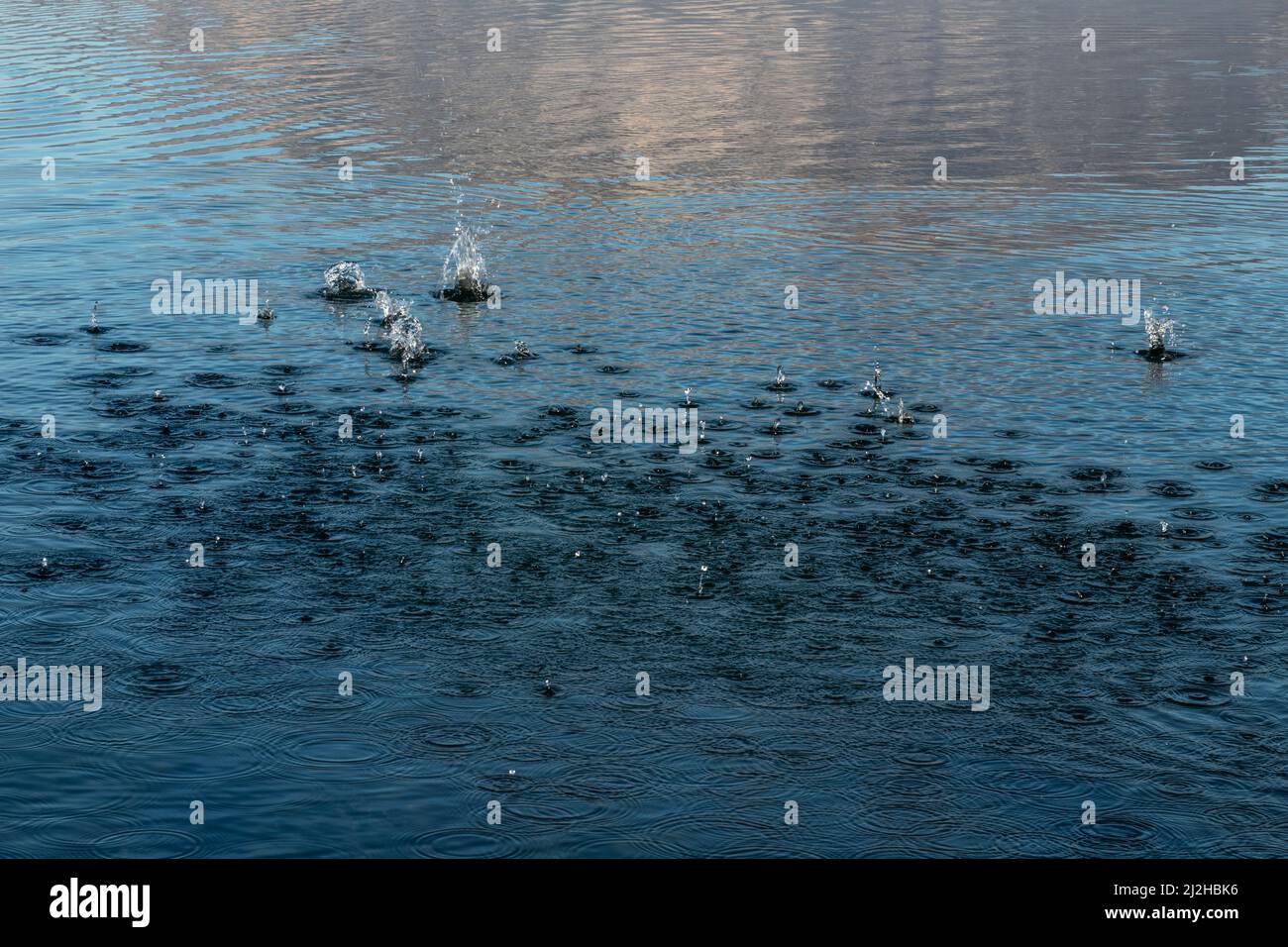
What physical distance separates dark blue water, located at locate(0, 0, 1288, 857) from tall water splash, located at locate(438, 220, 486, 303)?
21.1 inches

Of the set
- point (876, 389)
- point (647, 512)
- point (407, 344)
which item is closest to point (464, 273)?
point (407, 344)

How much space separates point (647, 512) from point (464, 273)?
12.6 meters

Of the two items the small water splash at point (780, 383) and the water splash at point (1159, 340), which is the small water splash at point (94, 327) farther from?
the water splash at point (1159, 340)

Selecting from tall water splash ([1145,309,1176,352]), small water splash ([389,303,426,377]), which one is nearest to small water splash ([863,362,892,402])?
tall water splash ([1145,309,1176,352])

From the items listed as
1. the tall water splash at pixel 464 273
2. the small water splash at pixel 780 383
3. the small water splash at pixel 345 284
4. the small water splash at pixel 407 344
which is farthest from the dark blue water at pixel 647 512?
the small water splash at pixel 345 284

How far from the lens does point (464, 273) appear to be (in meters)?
32.6

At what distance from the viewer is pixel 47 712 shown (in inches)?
655

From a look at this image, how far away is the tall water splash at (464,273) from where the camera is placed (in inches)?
1270

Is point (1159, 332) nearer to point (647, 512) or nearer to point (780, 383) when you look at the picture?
point (780, 383)

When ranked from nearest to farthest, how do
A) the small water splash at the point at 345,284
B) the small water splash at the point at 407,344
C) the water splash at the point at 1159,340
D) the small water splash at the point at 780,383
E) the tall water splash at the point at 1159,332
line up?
the small water splash at the point at 780,383
the small water splash at the point at 407,344
the water splash at the point at 1159,340
the tall water splash at the point at 1159,332
the small water splash at the point at 345,284

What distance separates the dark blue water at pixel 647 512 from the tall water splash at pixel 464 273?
536 mm
